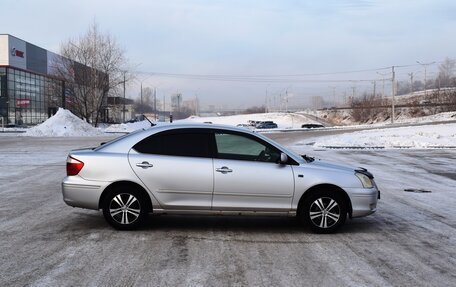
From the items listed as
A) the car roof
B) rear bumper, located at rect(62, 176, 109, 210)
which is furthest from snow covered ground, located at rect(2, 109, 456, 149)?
rear bumper, located at rect(62, 176, 109, 210)

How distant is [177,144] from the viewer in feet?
24.5

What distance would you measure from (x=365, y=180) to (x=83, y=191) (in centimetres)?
424

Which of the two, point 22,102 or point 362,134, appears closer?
point 362,134

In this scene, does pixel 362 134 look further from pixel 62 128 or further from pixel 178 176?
pixel 178 176

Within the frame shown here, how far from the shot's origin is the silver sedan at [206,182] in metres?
7.25

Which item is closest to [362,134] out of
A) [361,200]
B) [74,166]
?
[361,200]

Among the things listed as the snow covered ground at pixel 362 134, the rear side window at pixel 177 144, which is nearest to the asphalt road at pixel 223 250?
the rear side window at pixel 177 144

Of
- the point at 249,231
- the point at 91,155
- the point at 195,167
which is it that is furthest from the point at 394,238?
the point at 91,155

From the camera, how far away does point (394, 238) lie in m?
7.20

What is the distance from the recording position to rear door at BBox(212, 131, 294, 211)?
722cm

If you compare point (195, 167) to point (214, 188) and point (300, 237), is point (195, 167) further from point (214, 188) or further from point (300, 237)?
point (300, 237)

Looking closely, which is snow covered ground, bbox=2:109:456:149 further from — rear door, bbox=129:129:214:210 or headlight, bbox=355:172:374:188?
headlight, bbox=355:172:374:188

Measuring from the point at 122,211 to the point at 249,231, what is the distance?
1933mm

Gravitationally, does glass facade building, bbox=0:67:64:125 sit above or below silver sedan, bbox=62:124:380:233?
above
